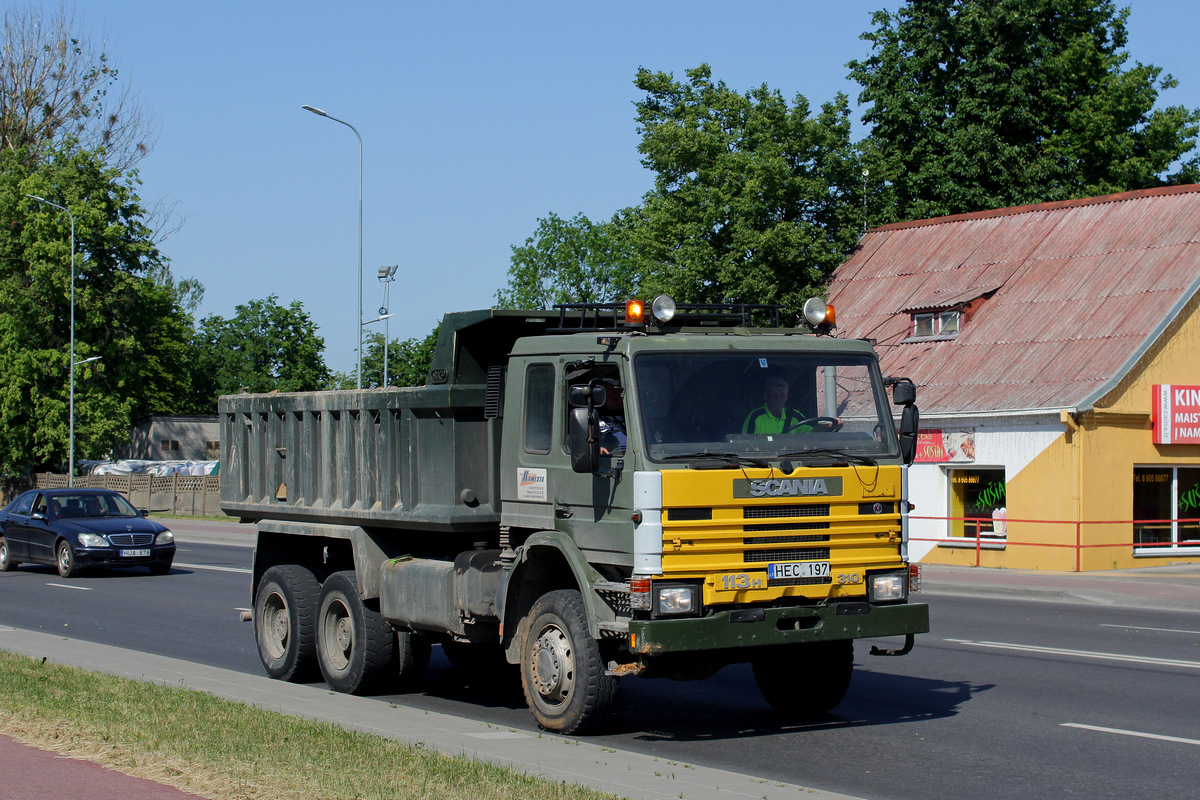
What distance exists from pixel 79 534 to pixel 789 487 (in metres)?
18.2

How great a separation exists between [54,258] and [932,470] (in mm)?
41360

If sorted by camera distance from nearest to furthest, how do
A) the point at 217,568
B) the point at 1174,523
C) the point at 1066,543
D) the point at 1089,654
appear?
the point at 1089,654 < the point at 1066,543 < the point at 217,568 < the point at 1174,523

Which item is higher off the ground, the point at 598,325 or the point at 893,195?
the point at 893,195

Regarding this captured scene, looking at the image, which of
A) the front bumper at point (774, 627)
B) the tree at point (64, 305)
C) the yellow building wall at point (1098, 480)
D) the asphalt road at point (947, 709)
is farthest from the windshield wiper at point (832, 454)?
the tree at point (64, 305)

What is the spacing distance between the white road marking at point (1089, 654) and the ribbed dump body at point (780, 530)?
5096 millimetres

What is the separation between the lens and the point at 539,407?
30.2 feet

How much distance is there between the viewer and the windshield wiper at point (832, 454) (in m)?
8.48

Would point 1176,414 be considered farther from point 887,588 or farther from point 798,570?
point 798,570

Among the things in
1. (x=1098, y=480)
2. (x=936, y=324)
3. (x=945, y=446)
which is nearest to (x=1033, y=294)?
(x=936, y=324)

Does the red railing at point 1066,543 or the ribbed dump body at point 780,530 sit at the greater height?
the ribbed dump body at point 780,530

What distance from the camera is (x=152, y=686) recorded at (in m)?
10.3

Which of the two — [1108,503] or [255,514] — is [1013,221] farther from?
[255,514]

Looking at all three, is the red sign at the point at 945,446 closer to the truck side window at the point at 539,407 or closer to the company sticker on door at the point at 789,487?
the truck side window at the point at 539,407

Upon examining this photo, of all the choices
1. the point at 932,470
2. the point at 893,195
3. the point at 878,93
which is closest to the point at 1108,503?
the point at 932,470
